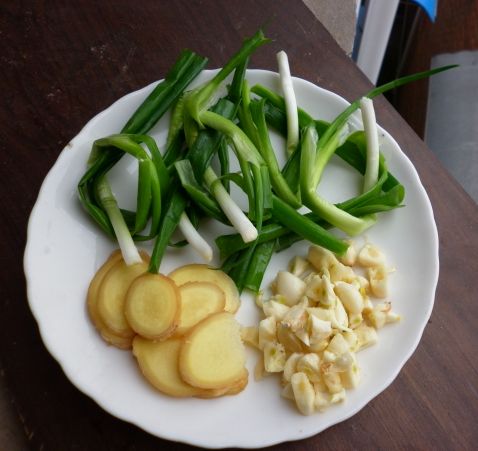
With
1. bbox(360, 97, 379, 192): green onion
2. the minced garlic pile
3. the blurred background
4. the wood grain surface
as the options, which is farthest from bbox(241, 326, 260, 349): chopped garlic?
the wood grain surface

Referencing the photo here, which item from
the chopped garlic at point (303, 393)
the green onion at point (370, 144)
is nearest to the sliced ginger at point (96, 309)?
the chopped garlic at point (303, 393)

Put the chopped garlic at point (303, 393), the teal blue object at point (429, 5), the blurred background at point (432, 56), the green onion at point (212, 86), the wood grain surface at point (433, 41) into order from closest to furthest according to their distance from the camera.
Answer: the chopped garlic at point (303, 393)
the green onion at point (212, 86)
the blurred background at point (432, 56)
the teal blue object at point (429, 5)
the wood grain surface at point (433, 41)

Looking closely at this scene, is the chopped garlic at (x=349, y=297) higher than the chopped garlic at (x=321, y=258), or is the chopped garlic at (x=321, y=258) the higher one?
the chopped garlic at (x=321, y=258)

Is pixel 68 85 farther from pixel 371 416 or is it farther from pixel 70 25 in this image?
pixel 371 416

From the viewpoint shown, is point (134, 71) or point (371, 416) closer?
point (371, 416)

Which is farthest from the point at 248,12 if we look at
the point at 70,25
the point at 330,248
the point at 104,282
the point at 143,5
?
the point at 104,282

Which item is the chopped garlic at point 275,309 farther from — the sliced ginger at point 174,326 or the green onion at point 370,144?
the green onion at point 370,144
